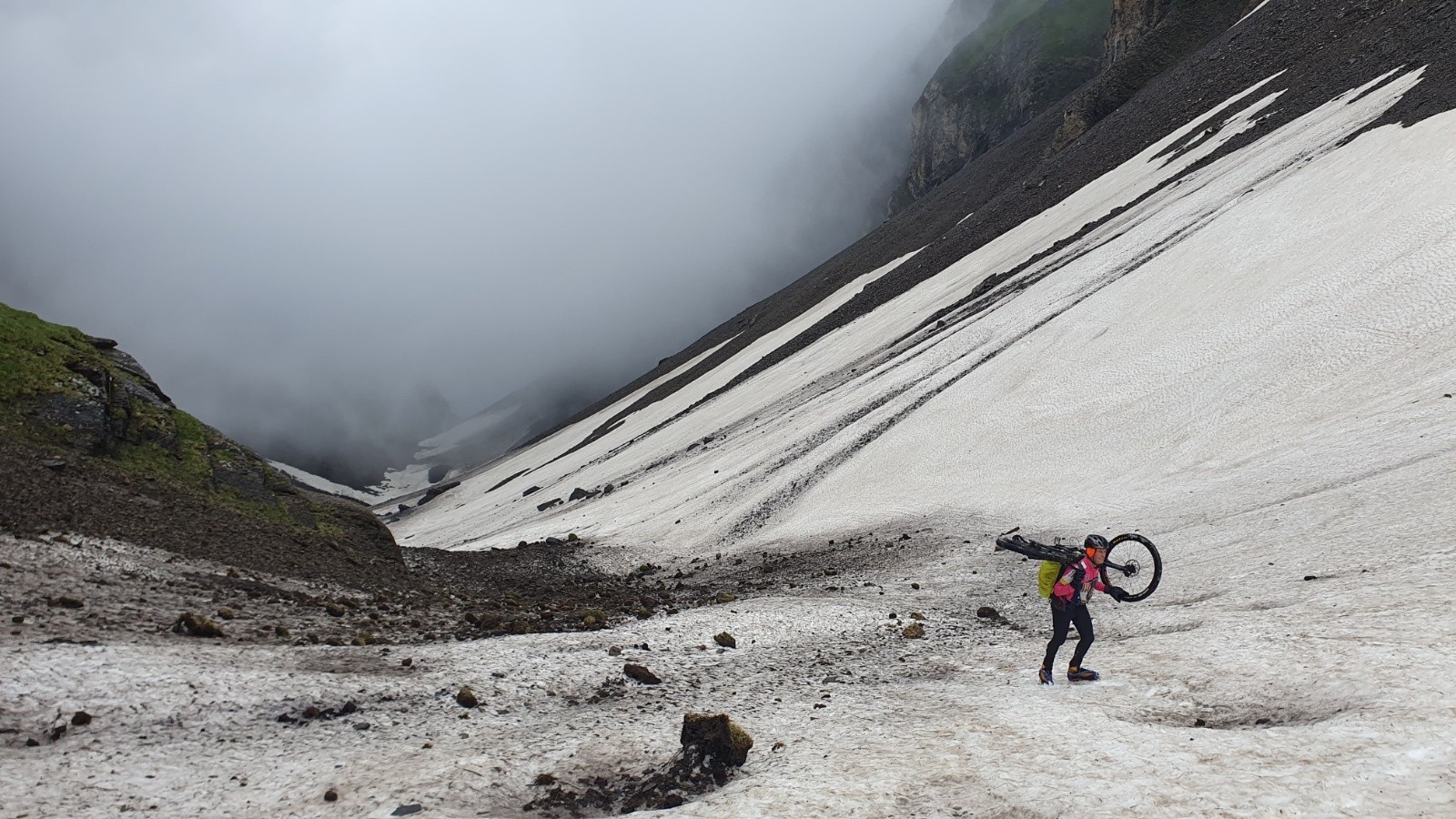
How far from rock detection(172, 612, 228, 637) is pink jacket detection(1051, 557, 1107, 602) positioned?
11470 mm

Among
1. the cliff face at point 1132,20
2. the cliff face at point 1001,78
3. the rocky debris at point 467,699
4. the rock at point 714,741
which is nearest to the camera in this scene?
the rock at point 714,741

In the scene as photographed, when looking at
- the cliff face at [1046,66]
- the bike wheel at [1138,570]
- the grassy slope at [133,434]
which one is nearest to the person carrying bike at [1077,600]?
the bike wheel at [1138,570]

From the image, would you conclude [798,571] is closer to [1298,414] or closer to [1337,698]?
[1298,414]

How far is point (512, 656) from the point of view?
1230 centimetres

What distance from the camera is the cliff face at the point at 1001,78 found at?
5861 inches

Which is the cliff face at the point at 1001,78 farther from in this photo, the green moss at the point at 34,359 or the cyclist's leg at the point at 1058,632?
the cyclist's leg at the point at 1058,632

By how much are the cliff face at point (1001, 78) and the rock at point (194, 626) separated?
522 feet

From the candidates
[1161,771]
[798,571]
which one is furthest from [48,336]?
[1161,771]

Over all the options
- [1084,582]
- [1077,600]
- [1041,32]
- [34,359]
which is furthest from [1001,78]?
[1077,600]

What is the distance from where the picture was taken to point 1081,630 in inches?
418

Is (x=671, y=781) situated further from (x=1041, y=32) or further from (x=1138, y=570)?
(x=1041, y=32)

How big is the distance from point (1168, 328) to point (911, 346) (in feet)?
52.9

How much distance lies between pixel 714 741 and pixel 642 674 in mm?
2982

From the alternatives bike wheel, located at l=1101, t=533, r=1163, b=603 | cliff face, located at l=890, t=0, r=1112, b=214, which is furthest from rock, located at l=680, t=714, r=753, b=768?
cliff face, located at l=890, t=0, r=1112, b=214
